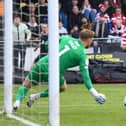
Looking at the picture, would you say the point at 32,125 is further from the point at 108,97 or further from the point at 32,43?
the point at 32,43

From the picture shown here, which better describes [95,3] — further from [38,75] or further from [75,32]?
[38,75]

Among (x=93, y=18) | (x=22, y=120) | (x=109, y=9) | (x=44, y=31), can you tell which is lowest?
(x=22, y=120)

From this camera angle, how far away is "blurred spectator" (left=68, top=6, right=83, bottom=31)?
22.3 metres

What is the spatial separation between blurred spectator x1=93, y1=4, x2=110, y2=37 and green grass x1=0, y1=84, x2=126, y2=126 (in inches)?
202

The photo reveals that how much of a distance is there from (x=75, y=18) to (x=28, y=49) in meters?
5.55

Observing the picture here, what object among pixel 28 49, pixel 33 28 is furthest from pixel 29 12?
pixel 33 28

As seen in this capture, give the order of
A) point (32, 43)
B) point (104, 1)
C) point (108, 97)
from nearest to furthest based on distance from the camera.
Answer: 1. point (108, 97)
2. point (32, 43)
3. point (104, 1)

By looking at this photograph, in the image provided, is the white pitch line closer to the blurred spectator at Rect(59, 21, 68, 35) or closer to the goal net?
the goal net

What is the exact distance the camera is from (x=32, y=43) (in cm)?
1720

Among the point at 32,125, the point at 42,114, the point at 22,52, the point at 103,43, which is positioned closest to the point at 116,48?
the point at 103,43

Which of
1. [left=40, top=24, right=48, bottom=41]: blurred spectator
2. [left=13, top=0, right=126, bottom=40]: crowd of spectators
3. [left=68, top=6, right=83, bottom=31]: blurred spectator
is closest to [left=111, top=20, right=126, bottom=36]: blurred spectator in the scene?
[left=13, top=0, right=126, bottom=40]: crowd of spectators

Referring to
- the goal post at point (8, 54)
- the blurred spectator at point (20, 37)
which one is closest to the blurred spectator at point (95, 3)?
the blurred spectator at point (20, 37)

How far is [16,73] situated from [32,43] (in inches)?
34.8

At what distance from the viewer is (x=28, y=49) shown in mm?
17234
